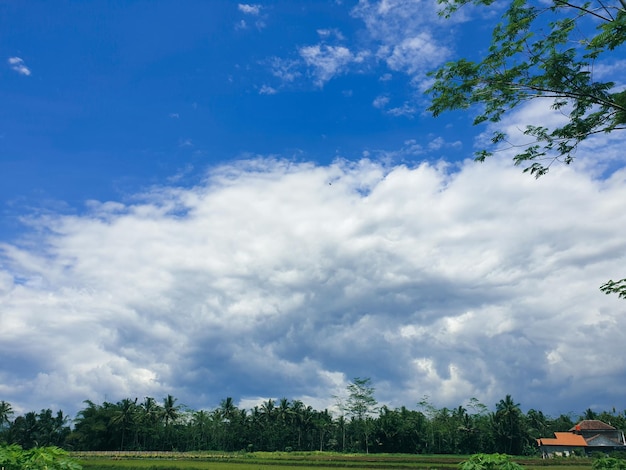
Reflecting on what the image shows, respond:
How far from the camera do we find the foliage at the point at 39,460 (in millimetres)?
8048

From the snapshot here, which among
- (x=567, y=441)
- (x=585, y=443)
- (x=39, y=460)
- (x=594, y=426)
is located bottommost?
(x=39, y=460)

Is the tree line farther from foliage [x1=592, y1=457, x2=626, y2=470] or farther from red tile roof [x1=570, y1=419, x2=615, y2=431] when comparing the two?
foliage [x1=592, y1=457, x2=626, y2=470]

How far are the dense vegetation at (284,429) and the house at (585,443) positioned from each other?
136 inches

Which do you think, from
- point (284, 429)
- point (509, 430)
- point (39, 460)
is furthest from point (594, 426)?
point (39, 460)

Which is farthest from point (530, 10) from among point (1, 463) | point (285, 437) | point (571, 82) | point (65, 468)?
point (285, 437)

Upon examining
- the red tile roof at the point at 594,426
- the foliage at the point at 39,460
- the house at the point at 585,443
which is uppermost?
the red tile roof at the point at 594,426

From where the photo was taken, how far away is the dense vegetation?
251ft

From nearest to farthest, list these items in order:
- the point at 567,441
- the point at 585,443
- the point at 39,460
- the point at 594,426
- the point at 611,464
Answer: the point at 39,460 < the point at 611,464 < the point at 585,443 < the point at 567,441 < the point at 594,426

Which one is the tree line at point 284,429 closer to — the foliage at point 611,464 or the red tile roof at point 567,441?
the red tile roof at point 567,441

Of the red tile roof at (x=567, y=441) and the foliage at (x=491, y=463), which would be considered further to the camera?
the red tile roof at (x=567, y=441)

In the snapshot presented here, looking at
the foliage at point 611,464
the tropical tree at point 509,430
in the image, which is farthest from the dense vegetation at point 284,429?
the foliage at point 611,464

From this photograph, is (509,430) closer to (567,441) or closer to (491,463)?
(567,441)

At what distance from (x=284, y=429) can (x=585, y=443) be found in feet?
163

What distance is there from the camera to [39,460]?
812cm
